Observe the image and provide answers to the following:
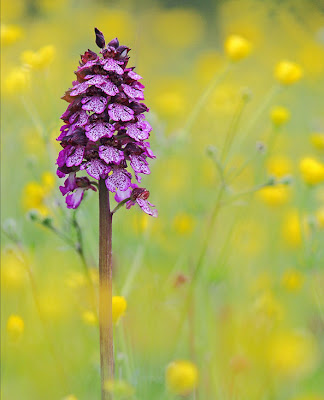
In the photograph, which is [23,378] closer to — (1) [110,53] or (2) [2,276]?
(2) [2,276]

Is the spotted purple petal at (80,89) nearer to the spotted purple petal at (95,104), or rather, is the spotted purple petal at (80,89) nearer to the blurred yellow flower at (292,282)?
the spotted purple petal at (95,104)

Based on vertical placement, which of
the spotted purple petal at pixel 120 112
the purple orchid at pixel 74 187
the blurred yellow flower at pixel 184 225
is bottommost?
the purple orchid at pixel 74 187

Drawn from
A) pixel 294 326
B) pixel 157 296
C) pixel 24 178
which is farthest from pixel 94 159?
pixel 24 178

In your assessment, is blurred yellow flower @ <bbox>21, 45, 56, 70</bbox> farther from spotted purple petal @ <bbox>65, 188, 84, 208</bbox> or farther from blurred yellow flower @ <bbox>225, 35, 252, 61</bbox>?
spotted purple petal @ <bbox>65, 188, 84, 208</bbox>

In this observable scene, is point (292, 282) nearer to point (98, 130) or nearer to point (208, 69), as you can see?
point (98, 130)

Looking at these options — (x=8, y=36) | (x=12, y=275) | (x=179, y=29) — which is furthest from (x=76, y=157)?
(x=179, y=29)

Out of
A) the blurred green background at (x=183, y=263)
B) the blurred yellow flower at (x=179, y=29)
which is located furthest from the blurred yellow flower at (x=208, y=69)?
the blurred yellow flower at (x=179, y=29)
